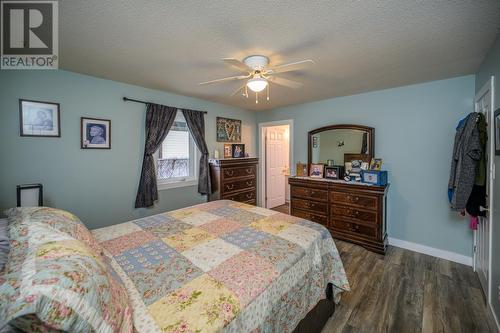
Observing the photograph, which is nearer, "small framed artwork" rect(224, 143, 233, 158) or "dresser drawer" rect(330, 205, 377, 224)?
"dresser drawer" rect(330, 205, 377, 224)

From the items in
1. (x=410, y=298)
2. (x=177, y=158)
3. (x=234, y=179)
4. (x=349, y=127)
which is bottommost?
(x=410, y=298)

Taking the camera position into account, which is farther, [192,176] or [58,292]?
[192,176]

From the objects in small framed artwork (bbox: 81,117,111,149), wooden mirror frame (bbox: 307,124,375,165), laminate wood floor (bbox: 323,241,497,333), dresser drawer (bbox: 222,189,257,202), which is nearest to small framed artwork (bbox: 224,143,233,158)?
dresser drawer (bbox: 222,189,257,202)

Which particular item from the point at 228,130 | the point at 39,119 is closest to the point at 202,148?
the point at 228,130

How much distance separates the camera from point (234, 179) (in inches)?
159

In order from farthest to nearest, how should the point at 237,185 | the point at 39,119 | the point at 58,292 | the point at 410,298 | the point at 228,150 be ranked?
the point at 228,150, the point at 237,185, the point at 39,119, the point at 410,298, the point at 58,292

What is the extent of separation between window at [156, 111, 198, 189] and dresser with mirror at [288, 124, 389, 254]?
190 centimetres

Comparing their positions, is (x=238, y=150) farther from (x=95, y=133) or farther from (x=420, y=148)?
(x=420, y=148)

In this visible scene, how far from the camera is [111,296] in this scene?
83 centimetres

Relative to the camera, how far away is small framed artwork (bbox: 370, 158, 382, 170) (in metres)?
3.30

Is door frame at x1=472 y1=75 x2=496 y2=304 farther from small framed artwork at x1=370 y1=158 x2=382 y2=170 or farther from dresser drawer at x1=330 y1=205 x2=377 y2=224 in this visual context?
small framed artwork at x1=370 y1=158 x2=382 y2=170

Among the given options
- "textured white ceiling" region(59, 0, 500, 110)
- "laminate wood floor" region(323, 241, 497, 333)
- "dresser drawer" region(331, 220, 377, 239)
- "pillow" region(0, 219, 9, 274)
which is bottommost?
"laminate wood floor" region(323, 241, 497, 333)

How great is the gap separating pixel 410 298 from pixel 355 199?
1359mm

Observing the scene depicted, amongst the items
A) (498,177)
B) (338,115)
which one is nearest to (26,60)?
(338,115)
